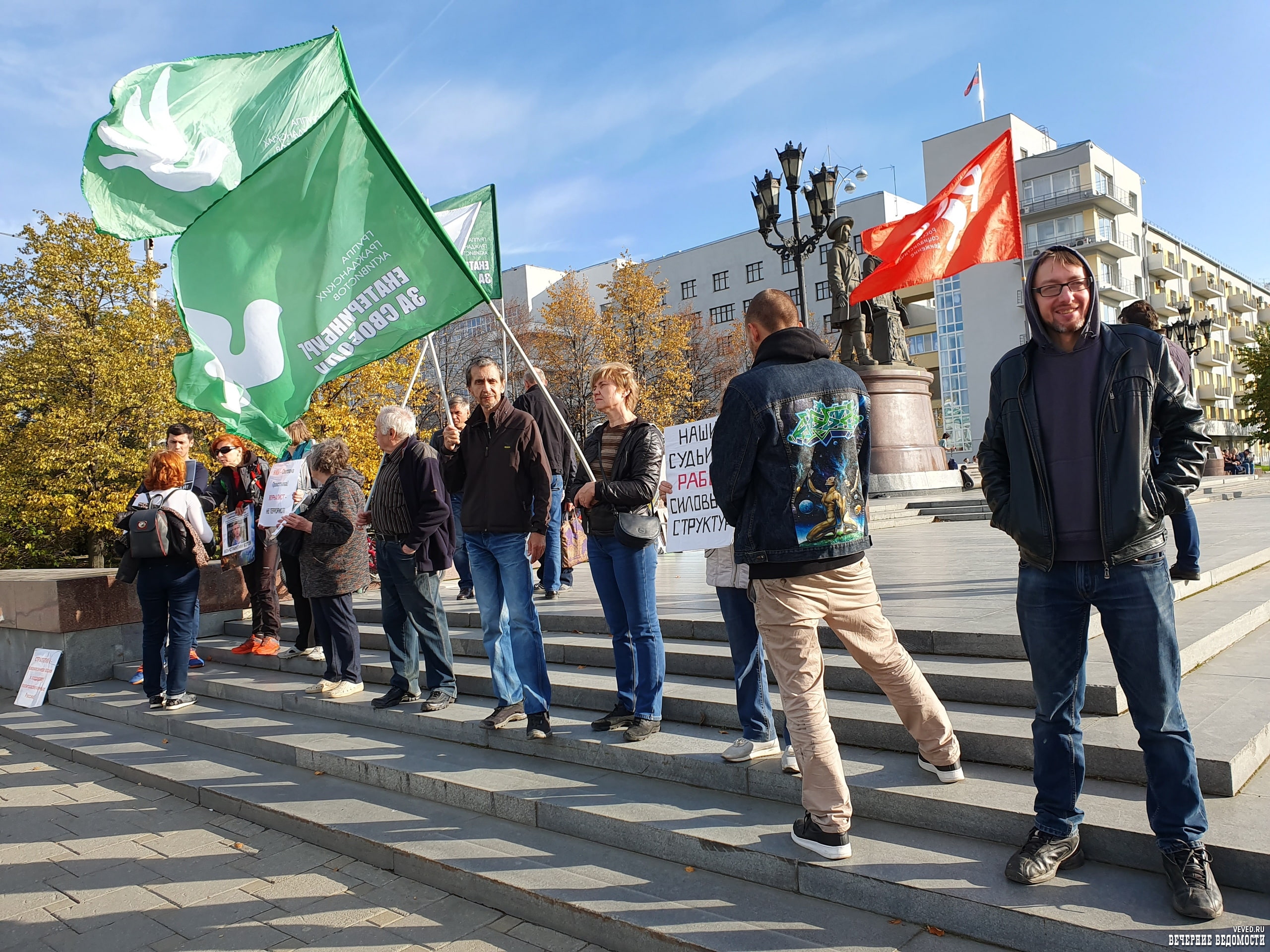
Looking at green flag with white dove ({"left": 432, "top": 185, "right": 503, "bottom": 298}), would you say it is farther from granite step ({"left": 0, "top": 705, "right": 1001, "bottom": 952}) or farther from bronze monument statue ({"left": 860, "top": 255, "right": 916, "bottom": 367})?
bronze monument statue ({"left": 860, "top": 255, "right": 916, "bottom": 367})

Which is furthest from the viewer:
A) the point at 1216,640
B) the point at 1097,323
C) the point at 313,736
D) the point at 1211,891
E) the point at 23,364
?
the point at 23,364

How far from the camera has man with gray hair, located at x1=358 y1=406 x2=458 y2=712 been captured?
587 centimetres

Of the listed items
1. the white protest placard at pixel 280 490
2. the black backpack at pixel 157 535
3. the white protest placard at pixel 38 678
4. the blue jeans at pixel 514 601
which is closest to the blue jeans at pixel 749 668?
the blue jeans at pixel 514 601

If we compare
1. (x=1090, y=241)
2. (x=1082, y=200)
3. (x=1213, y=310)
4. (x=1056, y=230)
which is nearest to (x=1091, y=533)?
(x=1082, y=200)

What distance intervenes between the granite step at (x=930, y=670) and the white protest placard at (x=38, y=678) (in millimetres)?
5071

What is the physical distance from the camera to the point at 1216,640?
510 cm

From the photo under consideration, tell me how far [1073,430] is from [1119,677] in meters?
0.86

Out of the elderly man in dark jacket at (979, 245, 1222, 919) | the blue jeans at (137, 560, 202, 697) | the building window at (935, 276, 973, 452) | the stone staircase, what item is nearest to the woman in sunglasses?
the blue jeans at (137, 560, 202, 697)

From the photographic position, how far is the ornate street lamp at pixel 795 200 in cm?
1357

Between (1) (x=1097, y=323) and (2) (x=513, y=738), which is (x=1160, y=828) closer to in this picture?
(1) (x=1097, y=323)

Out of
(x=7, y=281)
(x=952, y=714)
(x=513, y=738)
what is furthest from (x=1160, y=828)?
(x=7, y=281)

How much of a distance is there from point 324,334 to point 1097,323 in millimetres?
4129

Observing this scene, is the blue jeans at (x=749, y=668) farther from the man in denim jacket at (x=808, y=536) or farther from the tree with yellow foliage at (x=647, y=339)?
the tree with yellow foliage at (x=647, y=339)

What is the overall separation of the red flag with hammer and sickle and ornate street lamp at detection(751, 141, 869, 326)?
11.1 ft
